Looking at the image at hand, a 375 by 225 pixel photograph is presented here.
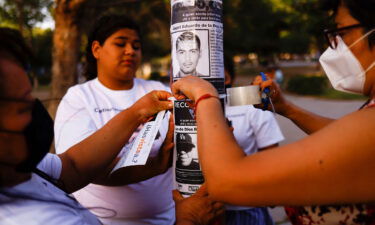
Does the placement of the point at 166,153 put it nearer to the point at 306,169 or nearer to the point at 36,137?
the point at 36,137

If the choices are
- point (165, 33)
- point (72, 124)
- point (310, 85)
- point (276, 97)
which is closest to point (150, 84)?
point (72, 124)

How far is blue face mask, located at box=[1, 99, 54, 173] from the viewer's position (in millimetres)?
1248

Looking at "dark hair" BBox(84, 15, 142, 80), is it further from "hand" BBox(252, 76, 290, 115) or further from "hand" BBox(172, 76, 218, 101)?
"hand" BBox(172, 76, 218, 101)

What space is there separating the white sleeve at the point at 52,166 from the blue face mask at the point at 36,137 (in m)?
0.32

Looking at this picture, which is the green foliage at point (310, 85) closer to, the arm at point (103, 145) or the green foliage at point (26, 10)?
the green foliage at point (26, 10)

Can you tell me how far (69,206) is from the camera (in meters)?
1.31

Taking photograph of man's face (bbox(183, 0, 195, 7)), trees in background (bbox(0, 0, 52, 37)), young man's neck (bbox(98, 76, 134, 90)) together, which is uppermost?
trees in background (bbox(0, 0, 52, 37))

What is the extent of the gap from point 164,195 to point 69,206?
114 cm

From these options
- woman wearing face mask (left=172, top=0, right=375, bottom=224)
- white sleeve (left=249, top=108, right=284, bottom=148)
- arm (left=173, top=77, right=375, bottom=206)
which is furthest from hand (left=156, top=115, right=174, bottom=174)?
white sleeve (left=249, top=108, right=284, bottom=148)

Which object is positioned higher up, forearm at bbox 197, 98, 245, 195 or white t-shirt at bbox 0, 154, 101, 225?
forearm at bbox 197, 98, 245, 195

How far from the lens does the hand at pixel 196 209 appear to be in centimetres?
142

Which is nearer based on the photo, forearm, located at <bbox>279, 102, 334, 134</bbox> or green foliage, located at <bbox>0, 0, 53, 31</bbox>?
forearm, located at <bbox>279, 102, 334, 134</bbox>

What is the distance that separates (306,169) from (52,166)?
119 centimetres

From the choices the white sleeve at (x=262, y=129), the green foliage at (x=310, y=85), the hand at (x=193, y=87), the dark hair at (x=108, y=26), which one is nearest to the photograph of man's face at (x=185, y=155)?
the hand at (x=193, y=87)
